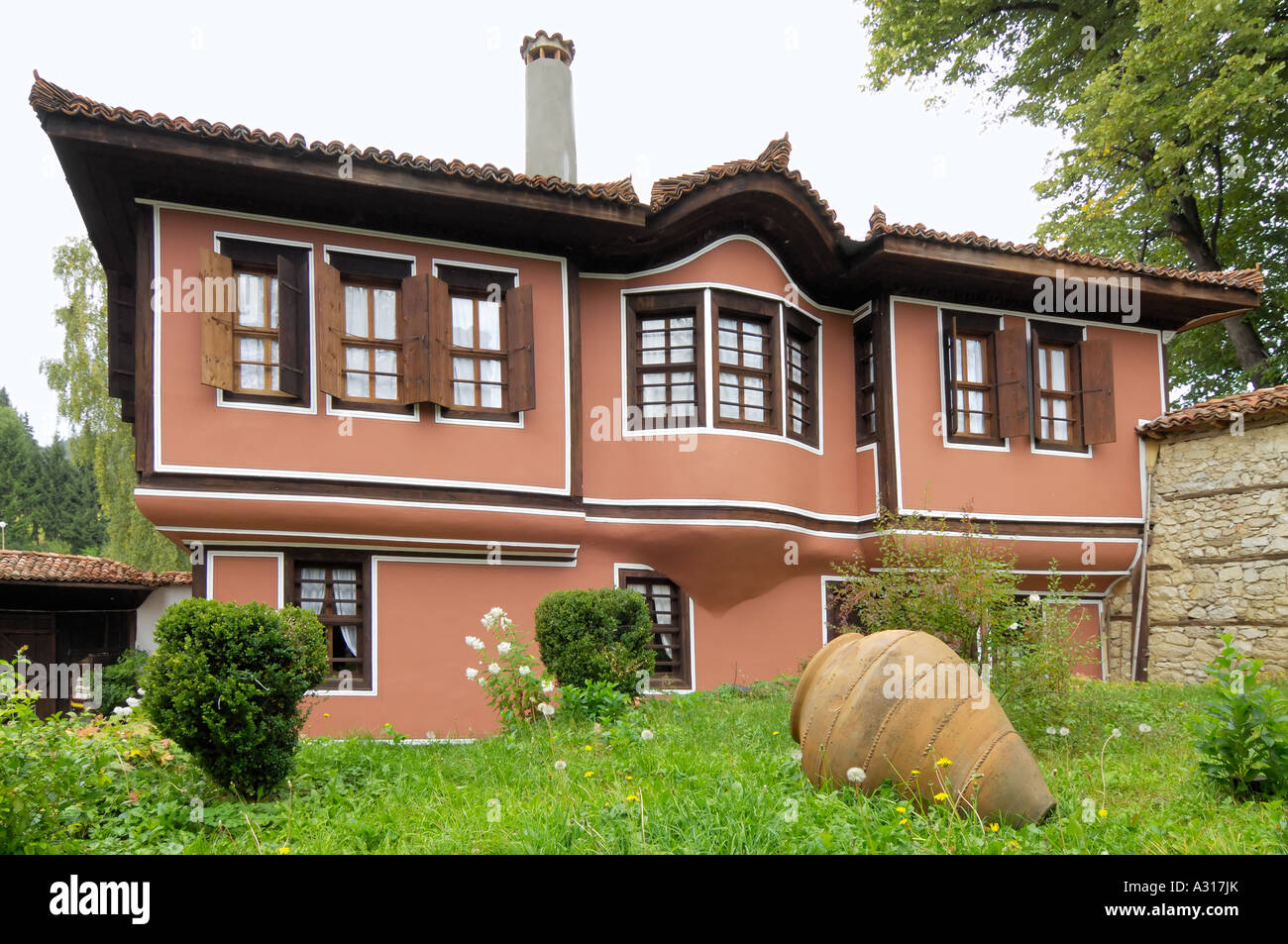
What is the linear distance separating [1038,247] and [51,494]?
37.4 m

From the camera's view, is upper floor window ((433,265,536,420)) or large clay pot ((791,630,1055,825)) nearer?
large clay pot ((791,630,1055,825))

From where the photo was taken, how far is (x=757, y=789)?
13.9ft

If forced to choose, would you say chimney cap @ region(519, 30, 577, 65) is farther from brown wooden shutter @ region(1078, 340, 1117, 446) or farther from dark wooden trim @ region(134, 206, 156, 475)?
brown wooden shutter @ region(1078, 340, 1117, 446)

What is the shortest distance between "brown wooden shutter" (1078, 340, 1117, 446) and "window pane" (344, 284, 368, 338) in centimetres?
948

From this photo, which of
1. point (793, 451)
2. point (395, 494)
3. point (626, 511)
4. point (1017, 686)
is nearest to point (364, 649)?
point (395, 494)

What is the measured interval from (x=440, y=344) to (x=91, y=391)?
16.7 metres

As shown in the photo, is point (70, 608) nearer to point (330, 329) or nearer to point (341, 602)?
point (341, 602)

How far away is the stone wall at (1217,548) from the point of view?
33.9 ft

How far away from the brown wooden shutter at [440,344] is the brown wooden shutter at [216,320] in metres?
1.89

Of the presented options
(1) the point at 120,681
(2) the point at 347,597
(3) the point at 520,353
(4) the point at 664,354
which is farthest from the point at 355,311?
(1) the point at 120,681

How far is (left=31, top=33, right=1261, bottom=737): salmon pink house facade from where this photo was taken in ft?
27.0

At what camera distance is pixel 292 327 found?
28.0ft

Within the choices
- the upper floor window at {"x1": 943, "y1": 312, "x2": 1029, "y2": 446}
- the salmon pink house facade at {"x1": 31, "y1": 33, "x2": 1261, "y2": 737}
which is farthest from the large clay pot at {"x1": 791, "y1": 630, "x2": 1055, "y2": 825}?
the upper floor window at {"x1": 943, "y1": 312, "x2": 1029, "y2": 446}
